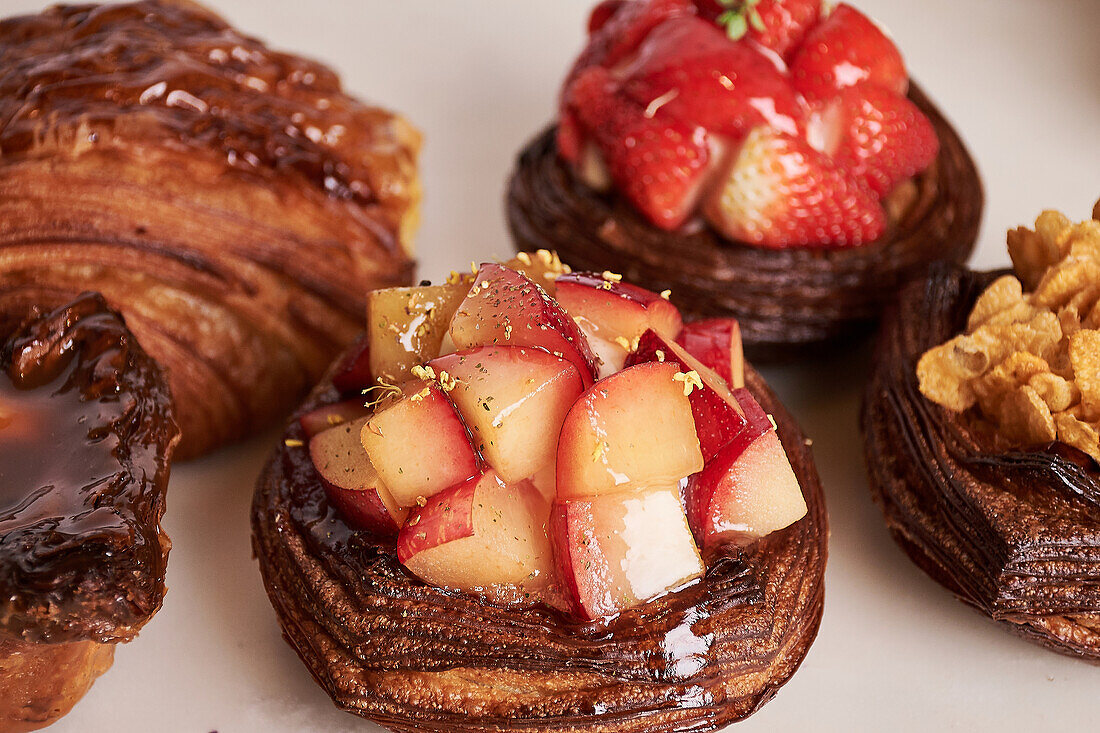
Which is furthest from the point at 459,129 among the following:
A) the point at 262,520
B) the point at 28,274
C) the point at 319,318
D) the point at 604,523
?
the point at 604,523

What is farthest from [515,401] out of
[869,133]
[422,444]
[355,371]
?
[869,133]

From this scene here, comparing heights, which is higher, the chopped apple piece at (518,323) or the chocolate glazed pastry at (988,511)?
the chopped apple piece at (518,323)

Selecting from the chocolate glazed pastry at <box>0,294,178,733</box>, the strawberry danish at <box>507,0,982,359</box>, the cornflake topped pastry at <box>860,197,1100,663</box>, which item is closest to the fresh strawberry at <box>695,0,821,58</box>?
the strawberry danish at <box>507,0,982,359</box>

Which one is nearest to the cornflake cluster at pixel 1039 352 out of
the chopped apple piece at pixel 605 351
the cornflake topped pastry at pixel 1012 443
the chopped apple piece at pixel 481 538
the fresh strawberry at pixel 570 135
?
the cornflake topped pastry at pixel 1012 443

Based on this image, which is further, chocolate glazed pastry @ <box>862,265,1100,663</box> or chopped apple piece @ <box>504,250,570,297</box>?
chopped apple piece @ <box>504,250,570,297</box>

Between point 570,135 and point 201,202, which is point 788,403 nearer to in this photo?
point 570,135

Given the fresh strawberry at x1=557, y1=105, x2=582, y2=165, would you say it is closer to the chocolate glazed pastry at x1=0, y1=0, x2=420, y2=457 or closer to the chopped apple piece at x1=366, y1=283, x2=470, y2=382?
the chocolate glazed pastry at x1=0, y1=0, x2=420, y2=457

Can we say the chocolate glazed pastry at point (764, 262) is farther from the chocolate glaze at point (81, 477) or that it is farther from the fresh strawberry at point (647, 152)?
the chocolate glaze at point (81, 477)
